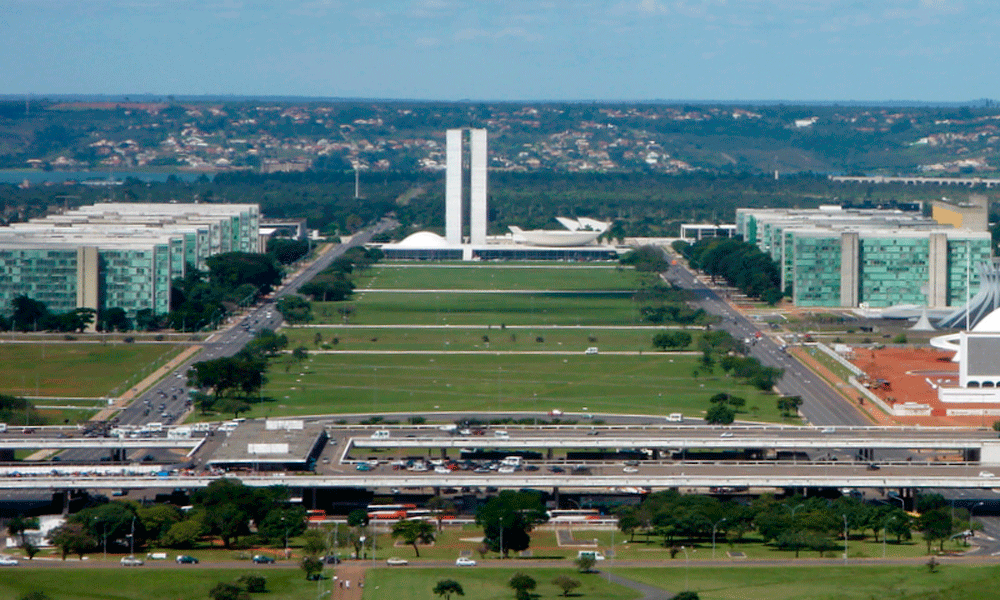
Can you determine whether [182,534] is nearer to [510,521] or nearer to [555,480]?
[510,521]

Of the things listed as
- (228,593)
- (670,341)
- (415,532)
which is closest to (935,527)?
(415,532)

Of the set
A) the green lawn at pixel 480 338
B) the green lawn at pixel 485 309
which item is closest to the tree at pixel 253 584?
the green lawn at pixel 480 338

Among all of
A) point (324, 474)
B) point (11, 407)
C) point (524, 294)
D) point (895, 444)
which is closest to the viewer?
point (324, 474)

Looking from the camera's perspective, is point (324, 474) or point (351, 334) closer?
point (324, 474)

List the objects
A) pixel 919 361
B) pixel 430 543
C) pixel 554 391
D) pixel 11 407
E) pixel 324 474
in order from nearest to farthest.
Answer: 1. pixel 430 543
2. pixel 324 474
3. pixel 11 407
4. pixel 554 391
5. pixel 919 361

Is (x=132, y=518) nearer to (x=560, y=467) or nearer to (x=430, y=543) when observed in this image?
(x=430, y=543)

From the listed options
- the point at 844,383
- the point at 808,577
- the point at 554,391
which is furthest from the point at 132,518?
the point at 844,383
